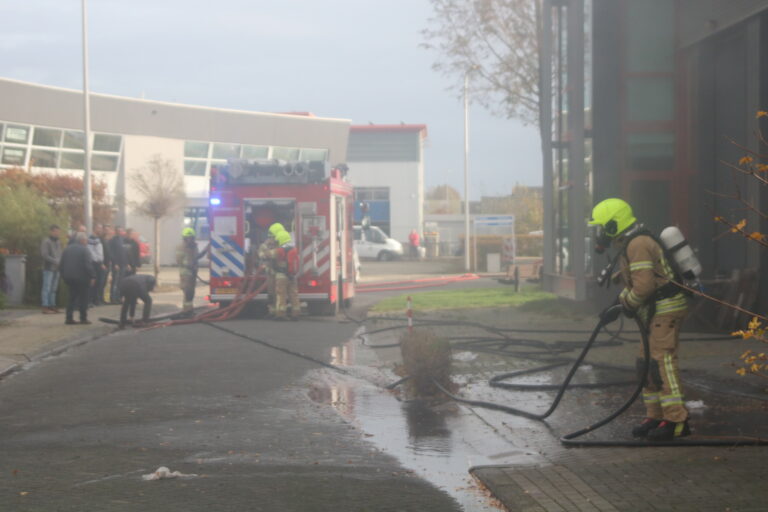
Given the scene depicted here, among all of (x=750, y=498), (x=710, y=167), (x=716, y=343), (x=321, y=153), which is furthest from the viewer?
(x=321, y=153)

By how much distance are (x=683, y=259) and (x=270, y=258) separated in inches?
468

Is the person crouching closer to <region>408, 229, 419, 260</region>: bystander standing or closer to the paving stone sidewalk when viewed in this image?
the paving stone sidewalk

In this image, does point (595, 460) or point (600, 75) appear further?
point (600, 75)

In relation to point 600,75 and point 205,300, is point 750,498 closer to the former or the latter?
point 600,75

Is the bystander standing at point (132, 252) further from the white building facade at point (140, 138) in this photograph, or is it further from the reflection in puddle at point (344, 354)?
the white building facade at point (140, 138)

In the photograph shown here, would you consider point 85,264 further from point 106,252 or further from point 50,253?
point 106,252

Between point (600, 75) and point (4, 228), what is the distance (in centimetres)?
1307

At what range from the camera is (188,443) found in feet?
23.7

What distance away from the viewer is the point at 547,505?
210 inches

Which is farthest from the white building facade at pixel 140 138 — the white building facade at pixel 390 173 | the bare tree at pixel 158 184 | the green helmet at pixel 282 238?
the green helmet at pixel 282 238

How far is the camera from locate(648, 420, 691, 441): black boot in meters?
6.88

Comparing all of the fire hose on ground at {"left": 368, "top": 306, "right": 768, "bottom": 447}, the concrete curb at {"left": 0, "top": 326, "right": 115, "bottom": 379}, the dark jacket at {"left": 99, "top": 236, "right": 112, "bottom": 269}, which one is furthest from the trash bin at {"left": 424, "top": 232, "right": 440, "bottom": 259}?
the fire hose on ground at {"left": 368, "top": 306, "right": 768, "bottom": 447}

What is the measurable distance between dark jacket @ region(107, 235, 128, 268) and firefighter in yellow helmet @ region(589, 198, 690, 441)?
15.3 metres

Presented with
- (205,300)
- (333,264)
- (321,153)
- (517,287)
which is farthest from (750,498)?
(321,153)
